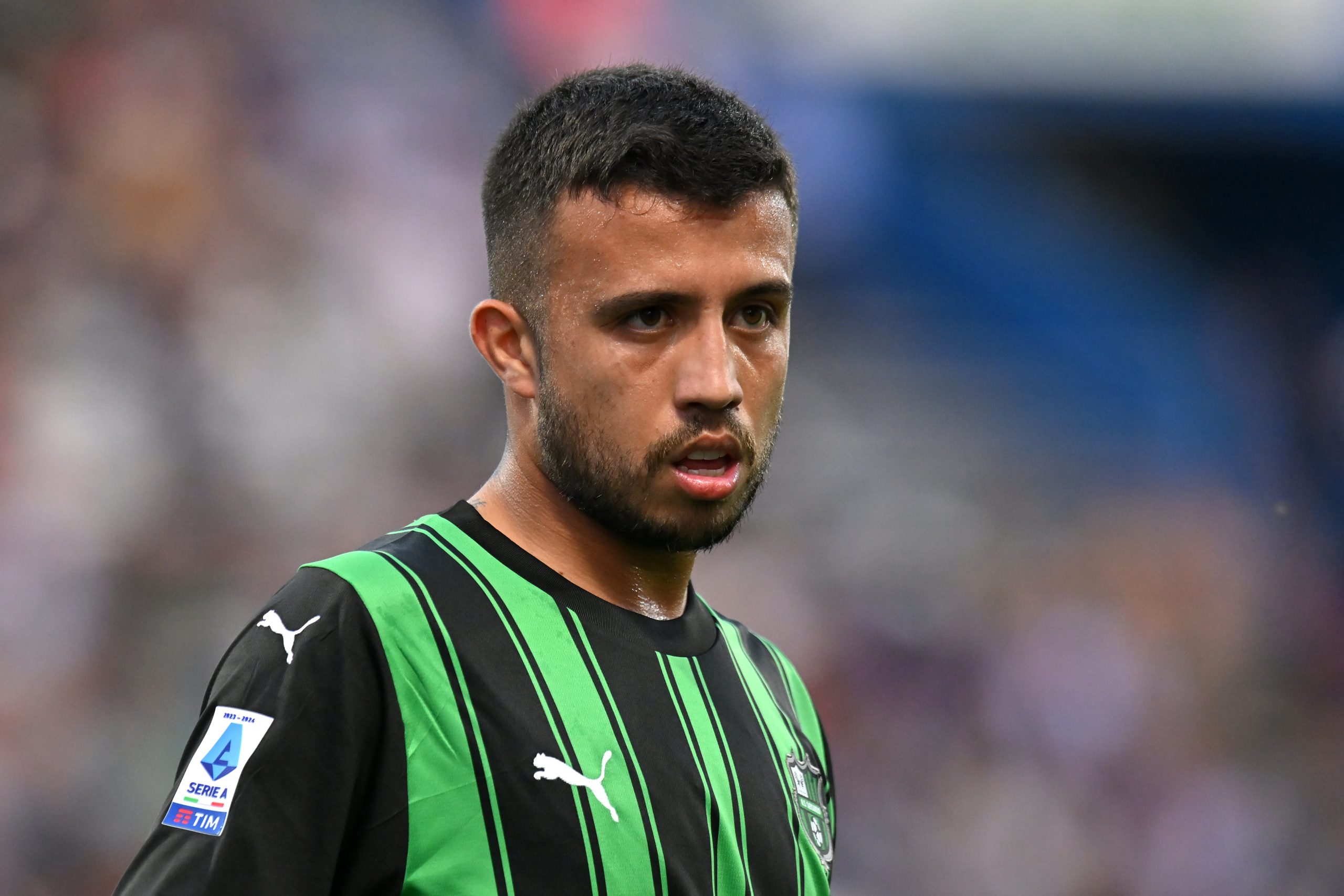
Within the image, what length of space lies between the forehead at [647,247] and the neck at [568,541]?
1.02ft

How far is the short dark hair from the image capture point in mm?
1932

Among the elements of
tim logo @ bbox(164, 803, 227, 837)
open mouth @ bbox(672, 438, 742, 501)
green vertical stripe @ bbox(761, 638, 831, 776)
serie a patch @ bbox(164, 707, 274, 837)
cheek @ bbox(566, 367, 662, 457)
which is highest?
cheek @ bbox(566, 367, 662, 457)

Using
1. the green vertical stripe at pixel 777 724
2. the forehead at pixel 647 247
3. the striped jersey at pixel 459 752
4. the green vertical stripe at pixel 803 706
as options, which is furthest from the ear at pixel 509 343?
the green vertical stripe at pixel 803 706

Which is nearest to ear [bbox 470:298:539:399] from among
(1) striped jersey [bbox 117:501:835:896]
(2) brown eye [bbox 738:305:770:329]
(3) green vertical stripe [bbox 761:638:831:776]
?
(1) striped jersey [bbox 117:501:835:896]

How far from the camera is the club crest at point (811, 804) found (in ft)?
7.04

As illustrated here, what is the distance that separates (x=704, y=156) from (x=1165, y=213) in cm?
590

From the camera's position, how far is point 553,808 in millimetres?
A: 1697

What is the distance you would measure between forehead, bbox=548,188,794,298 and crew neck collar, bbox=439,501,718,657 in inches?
14.6

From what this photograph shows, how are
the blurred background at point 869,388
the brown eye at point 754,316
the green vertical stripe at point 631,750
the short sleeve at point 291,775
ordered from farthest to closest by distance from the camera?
the blurred background at point 869,388 → the brown eye at point 754,316 → the green vertical stripe at point 631,750 → the short sleeve at point 291,775

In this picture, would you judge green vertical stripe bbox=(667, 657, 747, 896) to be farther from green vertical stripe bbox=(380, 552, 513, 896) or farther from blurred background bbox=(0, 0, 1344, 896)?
blurred background bbox=(0, 0, 1344, 896)

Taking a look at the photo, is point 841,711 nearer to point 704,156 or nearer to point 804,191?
point 804,191

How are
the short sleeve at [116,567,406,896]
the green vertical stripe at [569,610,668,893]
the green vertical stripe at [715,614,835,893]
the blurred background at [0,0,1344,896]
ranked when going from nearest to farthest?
1. the short sleeve at [116,567,406,896]
2. the green vertical stripe at [569,610,668,893]
3. the green vertical stripe at [715,614,835,893]
4. the blurred background at [0,0,1344,896]

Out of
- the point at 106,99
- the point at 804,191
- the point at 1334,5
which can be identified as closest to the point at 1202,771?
the point at 804,191

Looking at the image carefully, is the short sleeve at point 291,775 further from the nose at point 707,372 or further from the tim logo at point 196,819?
the nose at point 707,372
